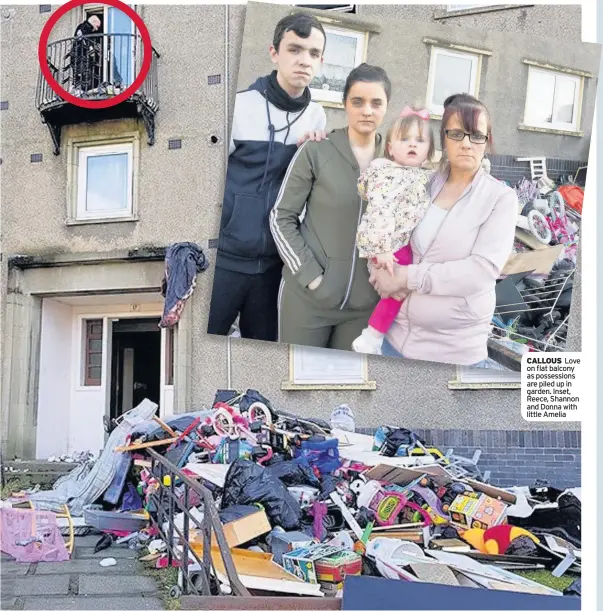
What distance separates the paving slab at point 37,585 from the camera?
14.9 ft

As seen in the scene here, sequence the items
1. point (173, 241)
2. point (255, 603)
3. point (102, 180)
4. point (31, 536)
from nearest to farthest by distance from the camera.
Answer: point (255, 603) → point (31, 536) → point (173, 241) → point (102, 180)

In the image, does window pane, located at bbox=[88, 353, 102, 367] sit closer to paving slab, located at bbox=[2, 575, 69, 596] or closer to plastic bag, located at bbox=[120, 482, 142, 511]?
plastic bag, located at bbox=[120, 482, 142, 511]

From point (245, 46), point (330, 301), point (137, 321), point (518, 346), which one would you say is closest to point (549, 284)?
point (518, 346)

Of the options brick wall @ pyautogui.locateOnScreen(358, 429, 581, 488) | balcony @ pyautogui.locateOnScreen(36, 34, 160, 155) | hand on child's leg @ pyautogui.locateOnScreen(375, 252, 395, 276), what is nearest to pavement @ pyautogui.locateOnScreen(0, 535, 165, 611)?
brick wall @ pyautogui.locateOnScreen(358, 429, 581, 488)

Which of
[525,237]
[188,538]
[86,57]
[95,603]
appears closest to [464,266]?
[525,237]

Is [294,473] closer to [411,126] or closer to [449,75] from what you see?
[411,126]

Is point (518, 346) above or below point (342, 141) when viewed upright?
below

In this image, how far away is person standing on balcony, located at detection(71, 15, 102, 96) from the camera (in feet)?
21.8

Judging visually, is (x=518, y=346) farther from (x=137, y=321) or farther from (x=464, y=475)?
Answer: (x=137, y=321)

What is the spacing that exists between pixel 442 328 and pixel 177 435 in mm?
2608

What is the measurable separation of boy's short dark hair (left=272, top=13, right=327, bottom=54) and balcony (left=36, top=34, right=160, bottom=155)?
1510 millimetres

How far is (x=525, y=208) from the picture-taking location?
5.91 metres

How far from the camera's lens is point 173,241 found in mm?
6773

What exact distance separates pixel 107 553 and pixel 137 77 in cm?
422
